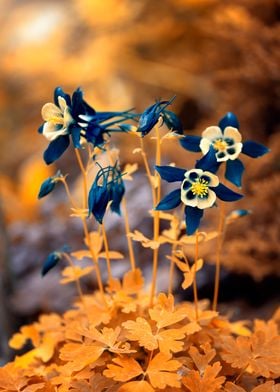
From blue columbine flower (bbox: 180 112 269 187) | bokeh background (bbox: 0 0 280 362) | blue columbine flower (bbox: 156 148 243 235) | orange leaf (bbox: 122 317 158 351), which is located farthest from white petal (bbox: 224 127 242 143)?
bokeh background (bbox: 0 0 280 362)

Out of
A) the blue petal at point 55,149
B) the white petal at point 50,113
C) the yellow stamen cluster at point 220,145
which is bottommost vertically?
→ the yellow stamen cluster at point 220,145

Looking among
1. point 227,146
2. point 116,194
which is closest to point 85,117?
point 116,194

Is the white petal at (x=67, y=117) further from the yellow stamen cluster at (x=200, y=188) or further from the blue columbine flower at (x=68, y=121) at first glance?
the yellow stamen cluster at (x=200, y=188)

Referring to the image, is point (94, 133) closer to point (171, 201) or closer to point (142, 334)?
point (171, 201)

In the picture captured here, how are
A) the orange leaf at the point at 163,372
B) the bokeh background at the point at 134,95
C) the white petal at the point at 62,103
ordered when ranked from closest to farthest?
1. the orange leaf at the point at 163,372
2. the white petal at the point at 62,103
3. the bokeh background at the point at 134,95

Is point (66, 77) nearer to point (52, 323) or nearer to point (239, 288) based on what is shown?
point (239, 288)

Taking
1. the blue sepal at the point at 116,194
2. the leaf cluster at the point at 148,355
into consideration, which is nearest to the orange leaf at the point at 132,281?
the leaf cluster at the point at 148,355

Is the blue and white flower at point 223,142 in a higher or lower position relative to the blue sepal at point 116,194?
higher

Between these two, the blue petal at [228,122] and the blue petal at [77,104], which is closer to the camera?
the blue petal at [77,104]

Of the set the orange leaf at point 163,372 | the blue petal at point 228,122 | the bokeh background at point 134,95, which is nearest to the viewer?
the orange leaf at point 163,372
